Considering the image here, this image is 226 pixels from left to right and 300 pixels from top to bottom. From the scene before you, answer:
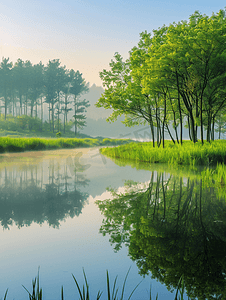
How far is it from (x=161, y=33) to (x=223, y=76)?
6.33 metres

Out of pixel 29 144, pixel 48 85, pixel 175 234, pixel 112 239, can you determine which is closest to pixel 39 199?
pixel 112 239

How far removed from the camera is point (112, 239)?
9.07 ft

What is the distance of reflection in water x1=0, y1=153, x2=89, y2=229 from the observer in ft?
11.9

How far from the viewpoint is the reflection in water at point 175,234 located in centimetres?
195

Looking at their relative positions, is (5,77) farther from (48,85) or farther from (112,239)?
(112,239)

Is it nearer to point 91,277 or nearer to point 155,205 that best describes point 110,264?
point 91,277

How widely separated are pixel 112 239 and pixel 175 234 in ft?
2.61

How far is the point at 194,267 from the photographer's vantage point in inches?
81.7

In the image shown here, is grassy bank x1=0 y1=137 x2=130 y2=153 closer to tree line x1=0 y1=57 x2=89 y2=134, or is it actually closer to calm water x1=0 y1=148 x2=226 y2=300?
calm water x1=0 y1=148 x2=226 y2=300

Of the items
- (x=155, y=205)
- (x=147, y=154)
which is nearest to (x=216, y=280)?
(x=155, y=205)

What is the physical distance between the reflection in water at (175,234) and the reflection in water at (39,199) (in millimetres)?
715

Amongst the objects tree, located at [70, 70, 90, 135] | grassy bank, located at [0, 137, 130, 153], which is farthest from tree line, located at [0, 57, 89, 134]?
grassy bank, located at [0, 137, 130, 153]

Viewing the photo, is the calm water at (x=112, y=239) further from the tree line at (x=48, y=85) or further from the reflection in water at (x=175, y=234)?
the tree line at (x=48, y=85)

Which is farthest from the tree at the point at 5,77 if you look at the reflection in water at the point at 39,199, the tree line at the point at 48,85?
the reflection in water at the point at 39,199
